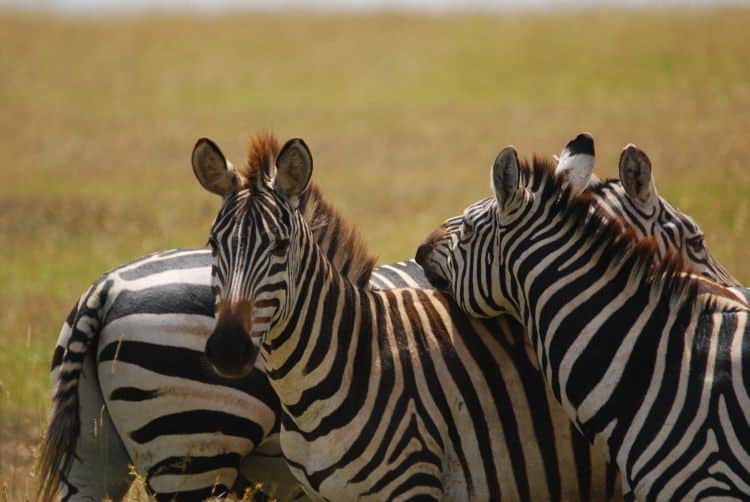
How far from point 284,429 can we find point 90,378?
121 centimetres

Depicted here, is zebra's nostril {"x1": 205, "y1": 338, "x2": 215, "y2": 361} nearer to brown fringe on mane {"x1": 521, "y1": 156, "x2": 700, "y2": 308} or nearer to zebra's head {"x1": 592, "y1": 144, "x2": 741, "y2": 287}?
brown fringe on mane {"x1": 521, "y1": 156, "x2": 700, "y2": 308}

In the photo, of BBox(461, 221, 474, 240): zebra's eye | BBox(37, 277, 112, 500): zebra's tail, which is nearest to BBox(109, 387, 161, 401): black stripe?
BBox(37, 277, 112, 500): zebra's tail

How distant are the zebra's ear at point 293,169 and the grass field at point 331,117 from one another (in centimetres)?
327

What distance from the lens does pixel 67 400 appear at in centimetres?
590

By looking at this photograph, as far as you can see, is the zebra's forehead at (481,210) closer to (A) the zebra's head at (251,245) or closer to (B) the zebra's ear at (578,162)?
(B) the zebra's ear at (578,162)

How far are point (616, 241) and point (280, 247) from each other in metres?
1.65

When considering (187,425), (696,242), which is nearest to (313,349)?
(187,425)

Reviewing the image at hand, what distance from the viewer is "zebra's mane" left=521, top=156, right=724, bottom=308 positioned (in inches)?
207

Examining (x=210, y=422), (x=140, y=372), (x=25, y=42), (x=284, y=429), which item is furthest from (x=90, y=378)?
(x=25, y=42)

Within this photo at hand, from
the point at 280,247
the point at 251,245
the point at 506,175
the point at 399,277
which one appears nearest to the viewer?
the point at 251,245

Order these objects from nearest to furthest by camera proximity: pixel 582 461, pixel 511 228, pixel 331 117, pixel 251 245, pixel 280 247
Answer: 1. pixel 251 245
2. pixel 280 247
3. pixel 511 228
4. pixel 582 461
5. pixel 331 117

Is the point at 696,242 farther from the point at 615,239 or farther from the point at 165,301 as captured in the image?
the point at 165,301

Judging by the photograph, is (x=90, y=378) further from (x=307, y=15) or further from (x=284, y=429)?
(x=307, y=15)

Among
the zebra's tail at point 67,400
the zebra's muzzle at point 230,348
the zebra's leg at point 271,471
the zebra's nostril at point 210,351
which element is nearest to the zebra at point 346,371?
the zebra's muzzle at point 230,348
